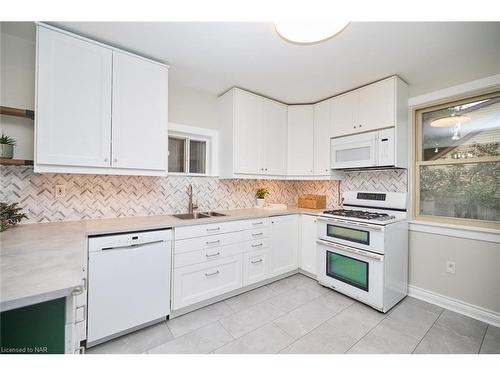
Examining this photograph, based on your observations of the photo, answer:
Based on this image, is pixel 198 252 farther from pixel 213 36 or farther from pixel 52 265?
pixel 213 36

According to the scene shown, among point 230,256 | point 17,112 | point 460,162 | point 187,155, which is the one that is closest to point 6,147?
point 17,112

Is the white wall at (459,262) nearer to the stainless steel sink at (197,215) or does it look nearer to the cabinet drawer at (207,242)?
the cabinet drawer at (207,242)

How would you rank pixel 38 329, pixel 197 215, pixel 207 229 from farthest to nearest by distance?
→ pixel 197 215 < pixel 207 229 < pixel 38 329

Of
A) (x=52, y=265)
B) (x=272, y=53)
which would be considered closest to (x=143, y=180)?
(x=52, y=265)

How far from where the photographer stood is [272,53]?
78.6 inches

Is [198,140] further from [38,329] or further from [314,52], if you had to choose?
[38,329]

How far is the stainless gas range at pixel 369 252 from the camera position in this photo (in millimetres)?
2182

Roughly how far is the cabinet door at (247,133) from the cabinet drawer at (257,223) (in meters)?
0.66

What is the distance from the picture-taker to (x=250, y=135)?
2883 mm

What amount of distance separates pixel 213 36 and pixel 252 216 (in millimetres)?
1782

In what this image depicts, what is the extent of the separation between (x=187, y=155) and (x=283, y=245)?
5.71ft

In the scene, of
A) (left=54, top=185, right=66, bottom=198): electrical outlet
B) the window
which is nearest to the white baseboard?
the window

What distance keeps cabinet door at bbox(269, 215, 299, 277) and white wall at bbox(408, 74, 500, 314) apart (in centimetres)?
137

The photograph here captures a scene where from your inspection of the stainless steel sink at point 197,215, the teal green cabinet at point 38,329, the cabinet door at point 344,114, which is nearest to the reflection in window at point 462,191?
the cabinet door at point 344,114
